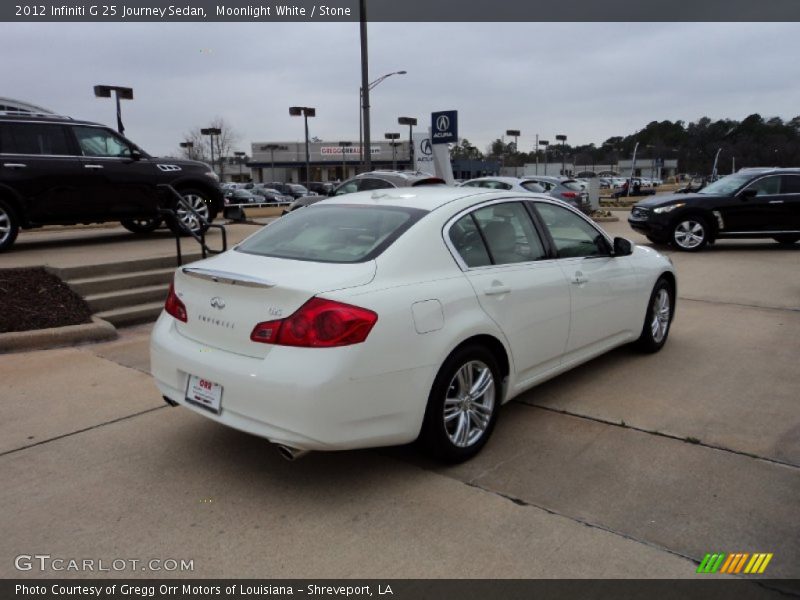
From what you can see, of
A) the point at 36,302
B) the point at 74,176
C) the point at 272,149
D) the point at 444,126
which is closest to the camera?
the point at 36,302

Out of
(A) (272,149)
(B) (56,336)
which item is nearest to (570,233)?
(B) (56,336)

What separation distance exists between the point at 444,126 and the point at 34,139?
1176 centimetres

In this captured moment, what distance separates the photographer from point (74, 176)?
9328mm

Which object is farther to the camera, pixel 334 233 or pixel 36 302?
pixel 36 302

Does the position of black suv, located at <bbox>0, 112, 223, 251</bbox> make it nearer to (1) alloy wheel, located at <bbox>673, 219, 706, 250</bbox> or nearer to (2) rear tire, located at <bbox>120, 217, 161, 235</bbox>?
(2) rear tire, located at <bbox>120, 217, 161, 235</bbox>

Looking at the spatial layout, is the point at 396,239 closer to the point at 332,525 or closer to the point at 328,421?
the point at 328,421

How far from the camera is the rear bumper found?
296cm

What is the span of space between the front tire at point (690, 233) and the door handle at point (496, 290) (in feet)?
34.2

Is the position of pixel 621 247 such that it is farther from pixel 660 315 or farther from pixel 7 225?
pixel 7 225

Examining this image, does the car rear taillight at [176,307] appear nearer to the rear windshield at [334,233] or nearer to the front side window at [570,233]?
the rear windshield at [334,233]

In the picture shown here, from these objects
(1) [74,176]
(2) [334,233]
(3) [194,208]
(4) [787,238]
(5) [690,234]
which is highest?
(1) [74,176]

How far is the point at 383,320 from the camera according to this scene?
310cm

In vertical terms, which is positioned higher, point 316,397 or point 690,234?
point 316,397

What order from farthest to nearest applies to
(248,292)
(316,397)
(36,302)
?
(36,302), (248,292), (316,397)
